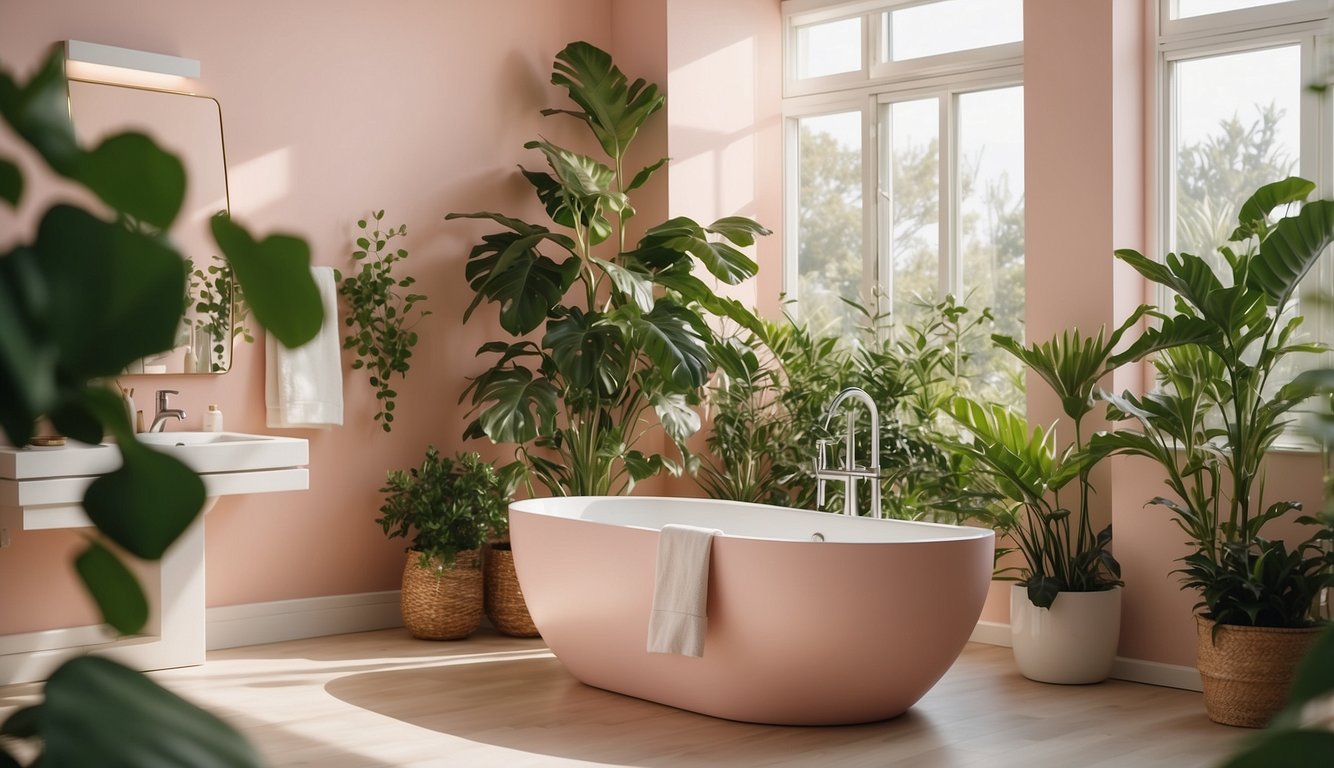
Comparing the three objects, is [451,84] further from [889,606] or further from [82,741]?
[82,741]

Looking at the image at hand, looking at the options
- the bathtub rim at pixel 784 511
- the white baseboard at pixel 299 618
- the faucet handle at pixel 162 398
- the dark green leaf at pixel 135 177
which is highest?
the dark green leaf at pixel 135 177

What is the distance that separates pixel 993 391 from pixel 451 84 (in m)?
2.63

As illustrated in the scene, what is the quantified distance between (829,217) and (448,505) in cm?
227

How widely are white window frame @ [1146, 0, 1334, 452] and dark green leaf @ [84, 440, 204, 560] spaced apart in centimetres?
442

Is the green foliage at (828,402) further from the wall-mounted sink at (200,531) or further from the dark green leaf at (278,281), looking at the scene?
the dark green leaf at (278,281)

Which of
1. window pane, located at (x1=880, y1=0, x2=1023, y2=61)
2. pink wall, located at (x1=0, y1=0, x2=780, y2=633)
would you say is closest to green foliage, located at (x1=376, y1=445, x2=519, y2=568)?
pink wall, located at (x1=0, y1=0, x2=780, y2=633)

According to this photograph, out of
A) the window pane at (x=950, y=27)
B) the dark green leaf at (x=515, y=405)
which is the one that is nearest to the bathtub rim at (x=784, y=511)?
the dark green leaf at (x=515, y=405)

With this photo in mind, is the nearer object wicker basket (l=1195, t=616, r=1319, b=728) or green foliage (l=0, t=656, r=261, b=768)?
green foliage (l=0, t=656, r=261, b=768)

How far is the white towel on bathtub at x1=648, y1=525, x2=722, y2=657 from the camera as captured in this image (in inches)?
149

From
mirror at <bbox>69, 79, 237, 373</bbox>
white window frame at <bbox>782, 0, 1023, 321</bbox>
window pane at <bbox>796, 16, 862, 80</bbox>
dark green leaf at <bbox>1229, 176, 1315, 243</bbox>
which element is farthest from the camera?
window pane at <bbox>796, 16, 862, 80</bbox>

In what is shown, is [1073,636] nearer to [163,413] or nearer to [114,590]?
[163,413]

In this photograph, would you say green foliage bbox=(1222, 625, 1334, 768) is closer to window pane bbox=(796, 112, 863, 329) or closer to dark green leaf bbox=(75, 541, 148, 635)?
dark green leaf bbox=(75, 541, 148, 635)

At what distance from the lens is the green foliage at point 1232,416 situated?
3738 millimetres

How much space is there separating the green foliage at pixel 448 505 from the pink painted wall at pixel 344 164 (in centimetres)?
29
